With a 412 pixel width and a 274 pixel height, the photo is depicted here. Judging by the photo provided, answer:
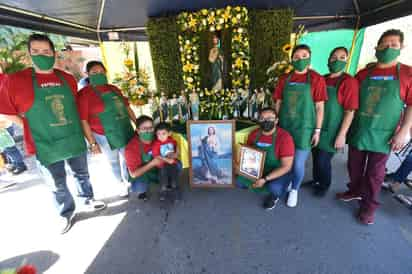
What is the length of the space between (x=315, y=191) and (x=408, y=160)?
1.09 metres

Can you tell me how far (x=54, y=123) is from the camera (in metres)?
1.76

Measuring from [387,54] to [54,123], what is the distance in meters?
2.93

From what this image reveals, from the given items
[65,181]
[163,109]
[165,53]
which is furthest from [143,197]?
[165,53]

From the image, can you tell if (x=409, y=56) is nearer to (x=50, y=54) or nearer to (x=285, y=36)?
(x=285, y=36)

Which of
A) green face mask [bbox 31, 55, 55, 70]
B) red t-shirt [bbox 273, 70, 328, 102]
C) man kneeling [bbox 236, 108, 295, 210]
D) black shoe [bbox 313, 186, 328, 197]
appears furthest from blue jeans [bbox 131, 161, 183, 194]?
black shoe [bbox 313, 186, 328, 197]

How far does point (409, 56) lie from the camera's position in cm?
496

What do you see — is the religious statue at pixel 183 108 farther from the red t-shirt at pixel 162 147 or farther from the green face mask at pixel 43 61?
the green face mask at pixel 43 61

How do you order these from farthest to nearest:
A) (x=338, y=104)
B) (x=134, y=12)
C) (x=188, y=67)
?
1. (x=134, y=12)
2. (x=188, y=67)
3. (x=338, y=104)

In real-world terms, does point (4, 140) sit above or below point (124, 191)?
above

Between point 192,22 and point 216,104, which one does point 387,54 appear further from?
point 192,22

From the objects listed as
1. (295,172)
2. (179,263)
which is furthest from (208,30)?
(179,263)

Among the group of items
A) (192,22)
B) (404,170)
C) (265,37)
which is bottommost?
(404,170)

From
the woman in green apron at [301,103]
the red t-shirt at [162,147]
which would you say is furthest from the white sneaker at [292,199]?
the red t-shirt at [162,147]

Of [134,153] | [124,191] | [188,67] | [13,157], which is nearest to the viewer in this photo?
[134,153]
